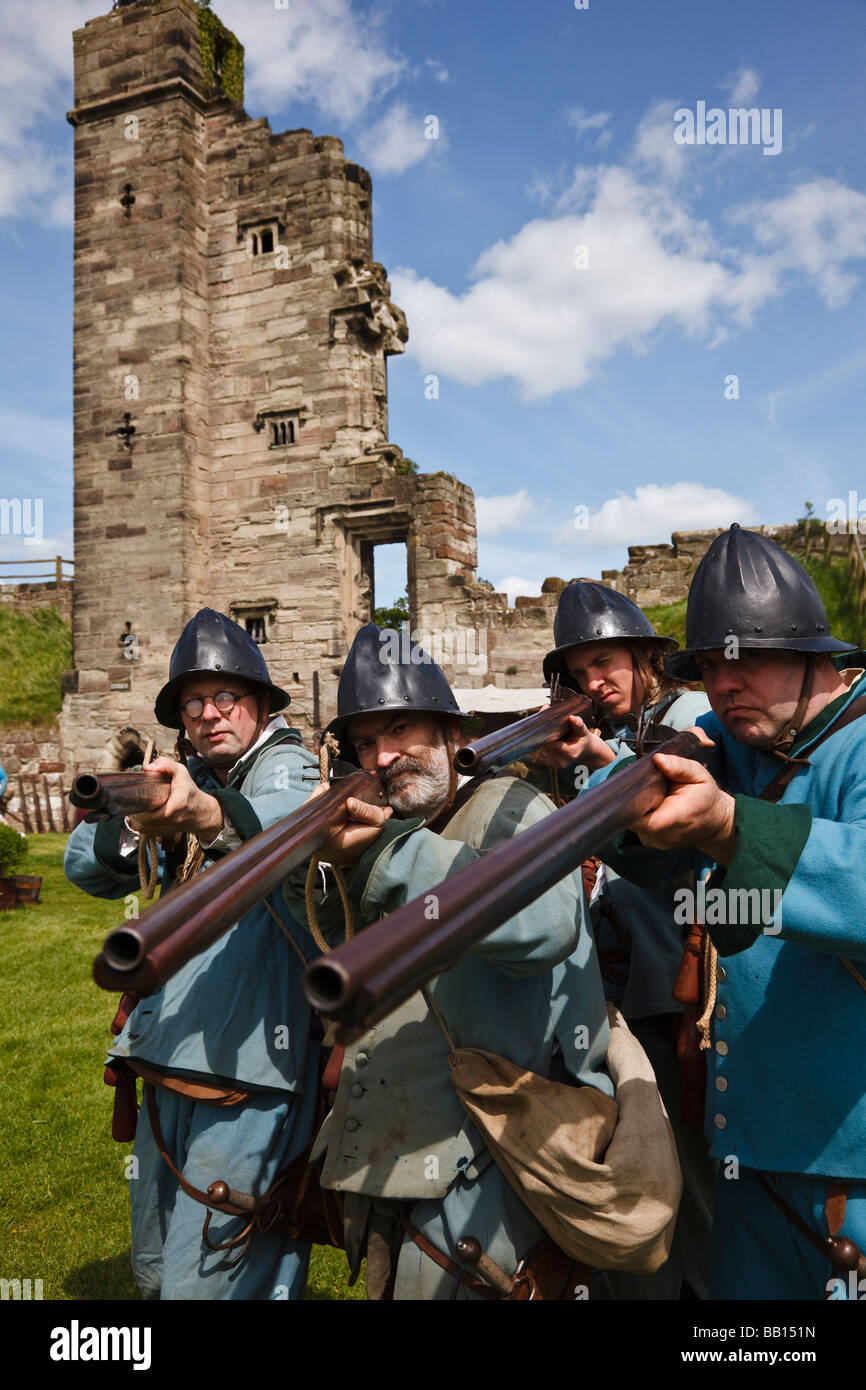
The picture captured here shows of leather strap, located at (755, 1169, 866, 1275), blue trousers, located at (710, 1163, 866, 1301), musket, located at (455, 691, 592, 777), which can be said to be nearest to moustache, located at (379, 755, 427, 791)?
musket, located at (455, 691, 592, 777)

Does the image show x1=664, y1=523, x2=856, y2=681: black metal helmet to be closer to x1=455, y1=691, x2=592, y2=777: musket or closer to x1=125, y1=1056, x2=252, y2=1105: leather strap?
x1=455, y1=691, x2=592, y2=777: musket

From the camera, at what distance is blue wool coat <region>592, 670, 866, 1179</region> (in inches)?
73.2

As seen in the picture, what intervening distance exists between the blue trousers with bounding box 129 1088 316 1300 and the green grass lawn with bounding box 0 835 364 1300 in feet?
4.96

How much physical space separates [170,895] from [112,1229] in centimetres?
433

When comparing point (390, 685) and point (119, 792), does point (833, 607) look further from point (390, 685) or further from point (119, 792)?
point (119, 792)

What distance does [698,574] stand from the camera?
2576 mm

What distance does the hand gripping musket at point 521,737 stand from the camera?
94.7 inches

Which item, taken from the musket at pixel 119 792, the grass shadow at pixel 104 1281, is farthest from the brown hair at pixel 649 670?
the grass shadow at pixel 104 1281

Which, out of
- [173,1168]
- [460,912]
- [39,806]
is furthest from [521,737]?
[39,806]

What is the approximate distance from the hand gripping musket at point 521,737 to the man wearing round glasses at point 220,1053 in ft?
2.04

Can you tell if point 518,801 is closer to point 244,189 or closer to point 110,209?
point 244,189

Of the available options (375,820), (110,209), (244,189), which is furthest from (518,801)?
(110,209)

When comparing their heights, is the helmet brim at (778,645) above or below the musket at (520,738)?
above

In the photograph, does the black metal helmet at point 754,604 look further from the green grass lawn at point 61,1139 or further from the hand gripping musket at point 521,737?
the green grass lawn at point 61,1139
